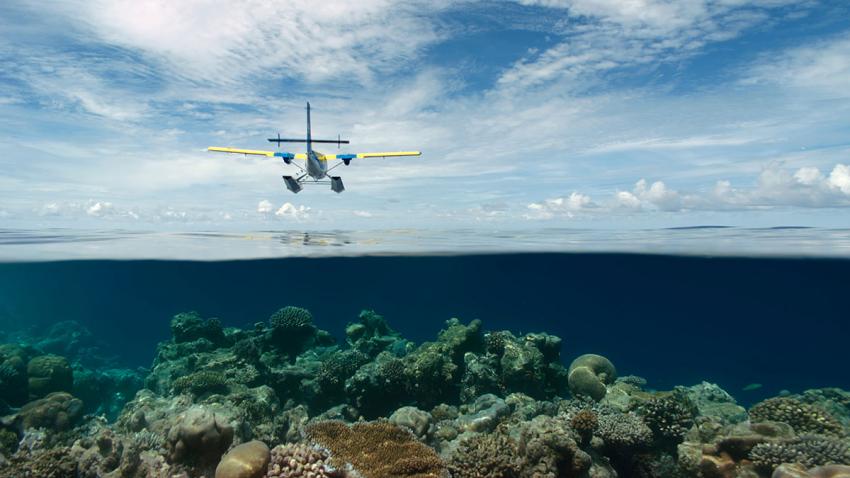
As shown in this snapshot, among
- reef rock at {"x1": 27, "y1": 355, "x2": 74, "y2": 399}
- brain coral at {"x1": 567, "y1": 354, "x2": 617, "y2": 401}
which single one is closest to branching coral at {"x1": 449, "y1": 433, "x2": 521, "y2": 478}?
brain coral at {"x1": 567, "y1": 354, "x2": 617, "y2": 401}

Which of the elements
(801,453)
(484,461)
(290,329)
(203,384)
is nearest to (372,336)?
(290,329)

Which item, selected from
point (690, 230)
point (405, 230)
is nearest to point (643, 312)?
point (690, 230)

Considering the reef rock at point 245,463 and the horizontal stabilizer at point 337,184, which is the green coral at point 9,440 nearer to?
the reef rock at point 245,463

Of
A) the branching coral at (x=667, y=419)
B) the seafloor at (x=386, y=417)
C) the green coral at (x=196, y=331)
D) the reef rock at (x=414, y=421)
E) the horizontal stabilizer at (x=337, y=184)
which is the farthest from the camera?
the horizontal stabilizer at (x=337, y=184)

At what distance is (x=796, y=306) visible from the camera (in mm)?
52594

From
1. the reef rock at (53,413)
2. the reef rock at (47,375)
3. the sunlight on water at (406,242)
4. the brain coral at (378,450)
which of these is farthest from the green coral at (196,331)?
the brain coral at (378,450)

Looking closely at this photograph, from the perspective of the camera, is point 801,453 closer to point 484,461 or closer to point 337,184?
point 484,461

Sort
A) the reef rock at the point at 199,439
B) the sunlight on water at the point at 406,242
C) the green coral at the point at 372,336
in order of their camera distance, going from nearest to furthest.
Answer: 1. the reef rock at the point at 199,439
2. the green coral at the point at 372,336
3. the sunlight on water at the point at 406,242

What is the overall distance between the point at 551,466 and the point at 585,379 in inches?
334

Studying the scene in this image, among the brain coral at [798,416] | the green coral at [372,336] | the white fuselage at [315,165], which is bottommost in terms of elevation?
the green coral at [372,336]

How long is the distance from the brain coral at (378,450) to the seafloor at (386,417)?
0.09 ft

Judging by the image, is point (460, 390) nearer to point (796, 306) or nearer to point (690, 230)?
point (690, 230)

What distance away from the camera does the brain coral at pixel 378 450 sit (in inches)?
217

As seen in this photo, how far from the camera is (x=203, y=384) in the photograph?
12.6 metres
